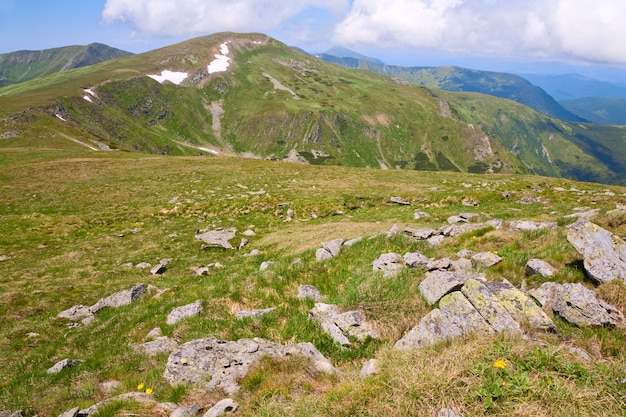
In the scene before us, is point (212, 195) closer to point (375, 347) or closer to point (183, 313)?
point (183, 313)

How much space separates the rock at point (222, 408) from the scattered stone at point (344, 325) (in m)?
3.41

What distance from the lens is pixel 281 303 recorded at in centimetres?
1286

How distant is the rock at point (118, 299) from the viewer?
16.8 meters

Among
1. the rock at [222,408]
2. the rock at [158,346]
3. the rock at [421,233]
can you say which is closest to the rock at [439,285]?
the rock at [222,408]

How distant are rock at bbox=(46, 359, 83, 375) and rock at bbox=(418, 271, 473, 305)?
39.1 feet

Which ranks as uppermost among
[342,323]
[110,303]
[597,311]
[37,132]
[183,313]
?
[37,132]

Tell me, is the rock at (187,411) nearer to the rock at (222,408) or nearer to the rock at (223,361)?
the rock at (222,408)

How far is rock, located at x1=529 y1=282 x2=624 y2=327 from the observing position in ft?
26.9

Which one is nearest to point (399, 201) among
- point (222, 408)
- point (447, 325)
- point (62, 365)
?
point (447, 325)

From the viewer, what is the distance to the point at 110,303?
17094mm

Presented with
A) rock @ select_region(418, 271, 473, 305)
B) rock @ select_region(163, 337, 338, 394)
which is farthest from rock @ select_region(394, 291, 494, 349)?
rock @ select_region(163, 337, 338, 394)

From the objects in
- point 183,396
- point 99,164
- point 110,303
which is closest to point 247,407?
point 183,396

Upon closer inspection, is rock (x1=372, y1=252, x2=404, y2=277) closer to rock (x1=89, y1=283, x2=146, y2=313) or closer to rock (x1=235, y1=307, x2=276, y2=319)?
rock (x1=235, y1=307, x2=276, y2=319)

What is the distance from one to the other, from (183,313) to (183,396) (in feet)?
19.0
